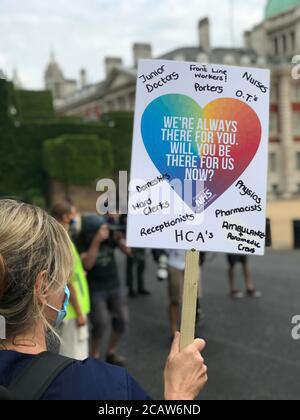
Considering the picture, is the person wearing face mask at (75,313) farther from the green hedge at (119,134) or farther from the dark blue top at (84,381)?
the green hedge at (119,134)

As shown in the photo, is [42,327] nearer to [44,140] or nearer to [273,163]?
[44,140]

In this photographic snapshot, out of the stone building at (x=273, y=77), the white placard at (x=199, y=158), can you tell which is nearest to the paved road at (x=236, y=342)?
the white placard at (x=199, y=158)

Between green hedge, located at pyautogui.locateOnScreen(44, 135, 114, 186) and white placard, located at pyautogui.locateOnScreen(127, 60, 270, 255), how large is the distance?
99.9 feet

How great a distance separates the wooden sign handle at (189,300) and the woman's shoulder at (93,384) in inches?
10.9

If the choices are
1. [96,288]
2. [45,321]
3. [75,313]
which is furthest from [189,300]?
[96,288]

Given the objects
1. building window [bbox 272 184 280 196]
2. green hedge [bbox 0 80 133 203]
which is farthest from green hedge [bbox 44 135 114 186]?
building window [bbox 272 184 280 196]

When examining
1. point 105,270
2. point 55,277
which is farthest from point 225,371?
point 55,277

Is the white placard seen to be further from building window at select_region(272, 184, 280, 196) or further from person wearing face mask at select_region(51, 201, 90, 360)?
building window at select_region(272, 184, 280, 196)

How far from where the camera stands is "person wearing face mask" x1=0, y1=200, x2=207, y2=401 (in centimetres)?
116

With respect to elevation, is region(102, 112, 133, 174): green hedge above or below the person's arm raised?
above

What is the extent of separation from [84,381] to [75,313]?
102 inches
